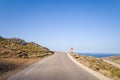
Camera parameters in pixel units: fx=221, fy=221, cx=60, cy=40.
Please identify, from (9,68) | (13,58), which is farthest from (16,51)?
(9,68)

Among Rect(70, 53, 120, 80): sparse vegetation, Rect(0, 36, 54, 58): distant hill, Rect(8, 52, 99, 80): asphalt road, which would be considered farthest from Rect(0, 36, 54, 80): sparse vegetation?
Rect(70, 53, 120, 80): sparse vegetation

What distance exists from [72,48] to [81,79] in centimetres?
6064

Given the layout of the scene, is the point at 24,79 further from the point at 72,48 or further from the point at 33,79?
the point at 72,48

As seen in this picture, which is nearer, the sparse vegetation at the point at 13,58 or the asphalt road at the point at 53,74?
the asphalt road at the point at 53,74

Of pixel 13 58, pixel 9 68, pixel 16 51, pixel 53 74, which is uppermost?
pixel 16 51

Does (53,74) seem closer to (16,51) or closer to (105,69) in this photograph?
(105,69)

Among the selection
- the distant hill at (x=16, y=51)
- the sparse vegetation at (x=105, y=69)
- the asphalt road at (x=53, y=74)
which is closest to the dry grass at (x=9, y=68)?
the asphalt road at (x=53, y=74)

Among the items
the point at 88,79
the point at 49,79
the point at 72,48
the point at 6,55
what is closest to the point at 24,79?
the point at 49,79

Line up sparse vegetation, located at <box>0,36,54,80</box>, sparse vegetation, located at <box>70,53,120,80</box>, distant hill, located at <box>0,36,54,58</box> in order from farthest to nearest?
distant hill, located at <box>0,36,54,58</box>, sparse vegetation, located at <box>0,36,54,80</box>, sparse vegetation, located at <box>70,53,120,80</box>

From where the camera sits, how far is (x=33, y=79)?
1388 cm

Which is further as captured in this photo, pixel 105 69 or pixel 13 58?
pixel 13 58

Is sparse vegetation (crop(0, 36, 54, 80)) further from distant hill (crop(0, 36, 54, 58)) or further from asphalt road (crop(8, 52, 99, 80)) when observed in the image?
asphalt road (crop(8, 52, 99, 80))

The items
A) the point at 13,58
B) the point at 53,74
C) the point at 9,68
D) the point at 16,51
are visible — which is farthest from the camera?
the point at 16,51

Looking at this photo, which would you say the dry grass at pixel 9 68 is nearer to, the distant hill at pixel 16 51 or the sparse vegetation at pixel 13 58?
the sparse vegetation at pixel 13 58
